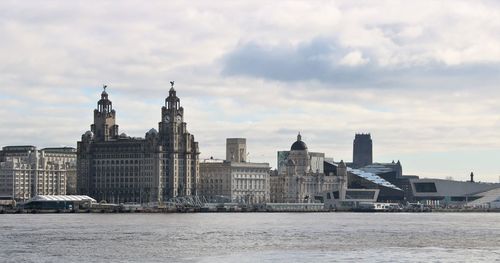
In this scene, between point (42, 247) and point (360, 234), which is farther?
point (360, 234)

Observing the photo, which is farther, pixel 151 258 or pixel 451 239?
pixel 451 239

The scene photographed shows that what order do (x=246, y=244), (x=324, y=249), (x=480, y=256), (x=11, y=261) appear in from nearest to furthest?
(x=11, y=261), (x=480, y=256), (x=324, y=249), (x=246, y=244)

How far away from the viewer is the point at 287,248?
389ft

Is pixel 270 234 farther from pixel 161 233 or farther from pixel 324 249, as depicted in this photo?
pixel 324 249

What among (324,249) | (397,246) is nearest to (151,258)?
(324,249)

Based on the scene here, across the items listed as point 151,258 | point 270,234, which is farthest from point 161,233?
point 151,258

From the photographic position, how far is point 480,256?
10738 centimetres

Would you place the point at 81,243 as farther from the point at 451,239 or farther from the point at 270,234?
the point at 451,239

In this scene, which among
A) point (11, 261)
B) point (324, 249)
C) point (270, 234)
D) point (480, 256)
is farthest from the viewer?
point (270, 234)

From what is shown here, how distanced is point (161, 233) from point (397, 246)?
4277 cm

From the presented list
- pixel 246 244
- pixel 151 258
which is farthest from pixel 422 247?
pixel 151 258

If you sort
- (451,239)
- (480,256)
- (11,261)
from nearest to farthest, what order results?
(11,261), (480,256), (451,239)

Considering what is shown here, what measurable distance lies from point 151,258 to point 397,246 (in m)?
30.5

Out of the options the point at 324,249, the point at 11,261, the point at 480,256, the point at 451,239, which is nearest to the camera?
the point at 11,261
